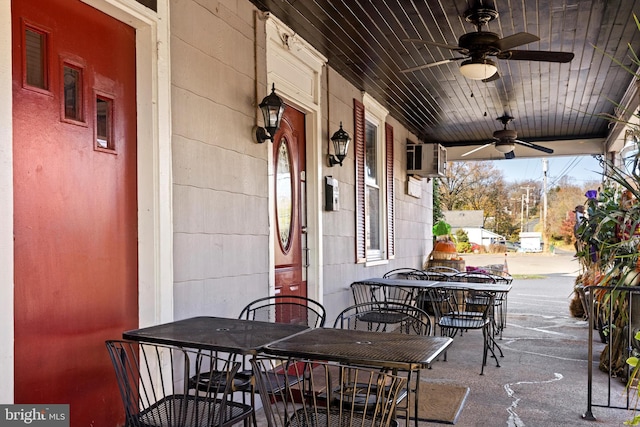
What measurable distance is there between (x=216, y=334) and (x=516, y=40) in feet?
9.06

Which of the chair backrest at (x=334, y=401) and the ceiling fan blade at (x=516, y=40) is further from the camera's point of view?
the ceiling fan blade at (x=516, y=40)

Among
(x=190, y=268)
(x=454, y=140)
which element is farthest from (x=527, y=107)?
(x=190, y=268)

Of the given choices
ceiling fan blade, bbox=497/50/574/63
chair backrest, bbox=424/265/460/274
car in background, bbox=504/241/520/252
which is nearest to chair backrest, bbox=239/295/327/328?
ceiling fan blade, bbox=497/50/574/63

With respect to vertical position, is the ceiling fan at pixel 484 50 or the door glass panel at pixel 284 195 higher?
the ceiling fan at pixel 484 50

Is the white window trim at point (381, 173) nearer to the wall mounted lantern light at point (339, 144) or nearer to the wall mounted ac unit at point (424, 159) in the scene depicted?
the wall mounted ac unit at point (424, 159)

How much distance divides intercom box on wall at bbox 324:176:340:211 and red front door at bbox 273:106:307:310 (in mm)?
299

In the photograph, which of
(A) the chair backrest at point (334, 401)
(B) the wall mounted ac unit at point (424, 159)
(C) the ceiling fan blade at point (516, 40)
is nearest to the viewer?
(A) the chair backrest at point (334, 401)

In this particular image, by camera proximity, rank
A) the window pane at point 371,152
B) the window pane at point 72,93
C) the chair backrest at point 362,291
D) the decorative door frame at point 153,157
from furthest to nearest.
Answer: the window pane at point 371,152 < the chair backrest at point 362,291 < the decorative door frame at point 153,157 < the window pane at point 72,93

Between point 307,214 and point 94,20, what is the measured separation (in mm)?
2555

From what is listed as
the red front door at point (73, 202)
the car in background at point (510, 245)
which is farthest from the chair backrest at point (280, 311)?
the car in background at point (510, 245)

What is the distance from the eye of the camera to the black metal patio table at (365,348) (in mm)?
1971

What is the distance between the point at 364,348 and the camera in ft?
7.16

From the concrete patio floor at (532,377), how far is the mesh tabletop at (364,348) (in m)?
1.29

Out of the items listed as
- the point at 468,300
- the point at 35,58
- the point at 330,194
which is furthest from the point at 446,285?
the point at 35,58
